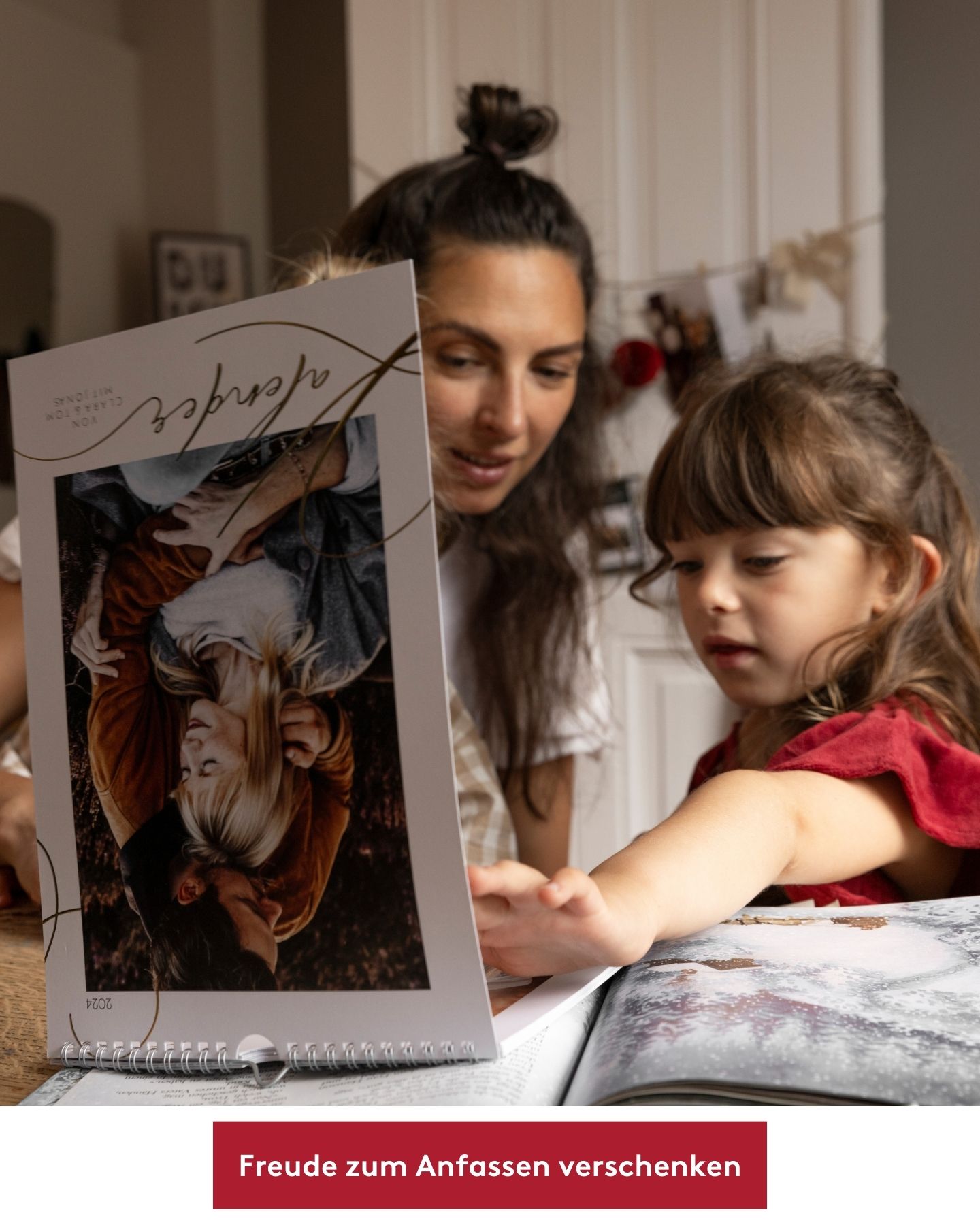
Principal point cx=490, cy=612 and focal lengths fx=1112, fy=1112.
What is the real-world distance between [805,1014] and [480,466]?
1.03 metres

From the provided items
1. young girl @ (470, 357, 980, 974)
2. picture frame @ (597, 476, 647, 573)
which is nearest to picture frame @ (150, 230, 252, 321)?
picture frame @ (597, 476, 647, 573)

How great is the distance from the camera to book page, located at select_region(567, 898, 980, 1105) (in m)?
0.37

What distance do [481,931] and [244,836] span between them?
0.11m

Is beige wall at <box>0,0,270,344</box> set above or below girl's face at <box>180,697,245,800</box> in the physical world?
above

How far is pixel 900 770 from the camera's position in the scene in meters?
0.68

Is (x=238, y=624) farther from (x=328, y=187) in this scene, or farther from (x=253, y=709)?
(x=328, y=187)

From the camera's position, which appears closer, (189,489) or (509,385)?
(189,489)

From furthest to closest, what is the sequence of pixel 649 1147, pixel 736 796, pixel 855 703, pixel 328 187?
1. pixel 328 187
2. pixel 855 703
3. pixel 736 796
4. pixel 649 1147

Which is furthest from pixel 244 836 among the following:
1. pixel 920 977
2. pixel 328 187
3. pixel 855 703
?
pixel 328 187

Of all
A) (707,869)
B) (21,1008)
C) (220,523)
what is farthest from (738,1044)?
(21,1008)

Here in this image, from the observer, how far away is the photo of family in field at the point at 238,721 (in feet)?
1.29

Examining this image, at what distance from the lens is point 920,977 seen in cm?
46

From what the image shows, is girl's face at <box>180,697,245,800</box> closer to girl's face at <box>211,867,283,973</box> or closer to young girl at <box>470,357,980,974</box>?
girl's face at <box>211,867,283,973</box>

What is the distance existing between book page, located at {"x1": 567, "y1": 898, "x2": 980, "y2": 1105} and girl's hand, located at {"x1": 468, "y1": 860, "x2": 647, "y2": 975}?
27 mm
